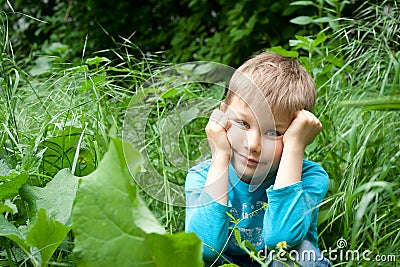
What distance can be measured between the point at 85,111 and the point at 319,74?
1.02 meters

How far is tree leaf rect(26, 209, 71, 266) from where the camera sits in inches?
54.5

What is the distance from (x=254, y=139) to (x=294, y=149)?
13 cm

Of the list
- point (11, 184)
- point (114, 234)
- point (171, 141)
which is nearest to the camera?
point (114, 234)

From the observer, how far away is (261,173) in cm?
180

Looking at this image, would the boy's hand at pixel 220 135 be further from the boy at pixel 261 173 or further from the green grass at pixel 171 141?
the green grass at pixel 171 141

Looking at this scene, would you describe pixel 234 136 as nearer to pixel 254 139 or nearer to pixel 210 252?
pixel 254 139

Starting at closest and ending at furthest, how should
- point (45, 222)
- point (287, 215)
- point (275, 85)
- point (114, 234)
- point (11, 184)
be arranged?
1. point (114, 234)
2. point (45, 222)
3. point (11, 184)
4. point (287, 215)
5. point (275, 85)

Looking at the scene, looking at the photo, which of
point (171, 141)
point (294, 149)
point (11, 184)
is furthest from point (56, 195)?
point (171, 141)

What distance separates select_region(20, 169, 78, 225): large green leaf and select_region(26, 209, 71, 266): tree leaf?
12 cm

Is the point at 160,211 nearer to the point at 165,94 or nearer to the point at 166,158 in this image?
the point at 166,158

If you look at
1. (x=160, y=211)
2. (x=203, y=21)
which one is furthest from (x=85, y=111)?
(x=203, y=21)

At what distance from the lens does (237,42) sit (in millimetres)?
4391

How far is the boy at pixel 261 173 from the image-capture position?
5.60 feet

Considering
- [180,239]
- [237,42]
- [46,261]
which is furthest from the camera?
[237,42]
